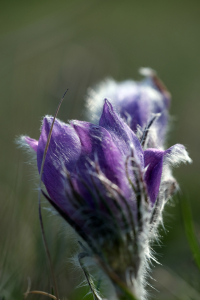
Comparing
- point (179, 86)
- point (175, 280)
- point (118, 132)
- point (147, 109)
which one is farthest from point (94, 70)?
point (118, 132)

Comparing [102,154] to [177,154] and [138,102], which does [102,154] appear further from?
[138,102]

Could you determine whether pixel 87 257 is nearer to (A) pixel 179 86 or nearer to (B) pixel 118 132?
(B) pixel 118 132

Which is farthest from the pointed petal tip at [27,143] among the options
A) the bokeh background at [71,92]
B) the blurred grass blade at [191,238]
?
the blurred grass blade at [191,238]

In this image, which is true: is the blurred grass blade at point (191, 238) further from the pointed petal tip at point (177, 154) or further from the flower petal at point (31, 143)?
the flower petal at point (31, 143)

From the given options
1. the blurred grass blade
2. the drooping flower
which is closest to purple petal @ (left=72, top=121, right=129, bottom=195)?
the drooping flower

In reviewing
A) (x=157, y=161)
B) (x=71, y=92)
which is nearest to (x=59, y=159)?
(x=157, y=161)
